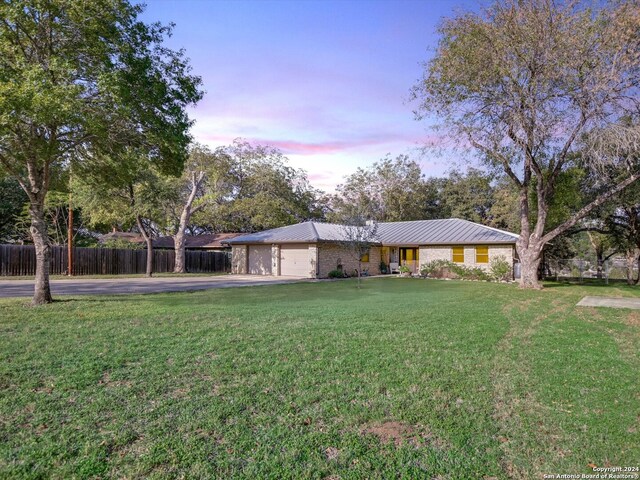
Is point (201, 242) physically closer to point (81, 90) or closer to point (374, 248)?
point (374, 248)

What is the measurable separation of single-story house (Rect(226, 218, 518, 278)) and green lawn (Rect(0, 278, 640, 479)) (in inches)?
644

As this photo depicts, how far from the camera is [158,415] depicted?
3846 millimetres

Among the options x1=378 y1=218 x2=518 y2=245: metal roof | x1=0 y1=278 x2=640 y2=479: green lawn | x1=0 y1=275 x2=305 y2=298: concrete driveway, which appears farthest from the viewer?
x1=378 y1=218 x2=518 y2=245: metal roof

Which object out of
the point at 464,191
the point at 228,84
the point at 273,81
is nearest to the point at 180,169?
the point at 228,84

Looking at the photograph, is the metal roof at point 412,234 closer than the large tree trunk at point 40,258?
No

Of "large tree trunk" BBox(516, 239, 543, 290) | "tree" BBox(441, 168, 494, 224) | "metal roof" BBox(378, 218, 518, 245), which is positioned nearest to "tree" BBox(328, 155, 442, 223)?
"tree" BBox(441, 168, 494, 224)

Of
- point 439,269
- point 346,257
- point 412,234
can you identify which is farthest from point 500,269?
point 346,257

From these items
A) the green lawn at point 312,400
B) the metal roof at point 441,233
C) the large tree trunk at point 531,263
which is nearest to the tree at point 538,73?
the large tree trunk at point 531,263

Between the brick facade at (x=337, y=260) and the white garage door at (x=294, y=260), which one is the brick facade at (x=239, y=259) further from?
the brick facade at (x=337, y=260)

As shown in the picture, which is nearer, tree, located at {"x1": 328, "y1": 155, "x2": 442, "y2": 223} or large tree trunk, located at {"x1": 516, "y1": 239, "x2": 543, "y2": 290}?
large tree trunk, located at {"x1": 516, "y1": 239, "x2": 543, "y2": 290}

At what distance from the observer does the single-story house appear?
24.6 meters

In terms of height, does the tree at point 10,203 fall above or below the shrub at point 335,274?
above

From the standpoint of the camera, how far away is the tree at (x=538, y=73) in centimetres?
1486

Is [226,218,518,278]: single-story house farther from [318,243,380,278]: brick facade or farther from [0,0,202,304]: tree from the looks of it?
[0,0,202,304]: tree
